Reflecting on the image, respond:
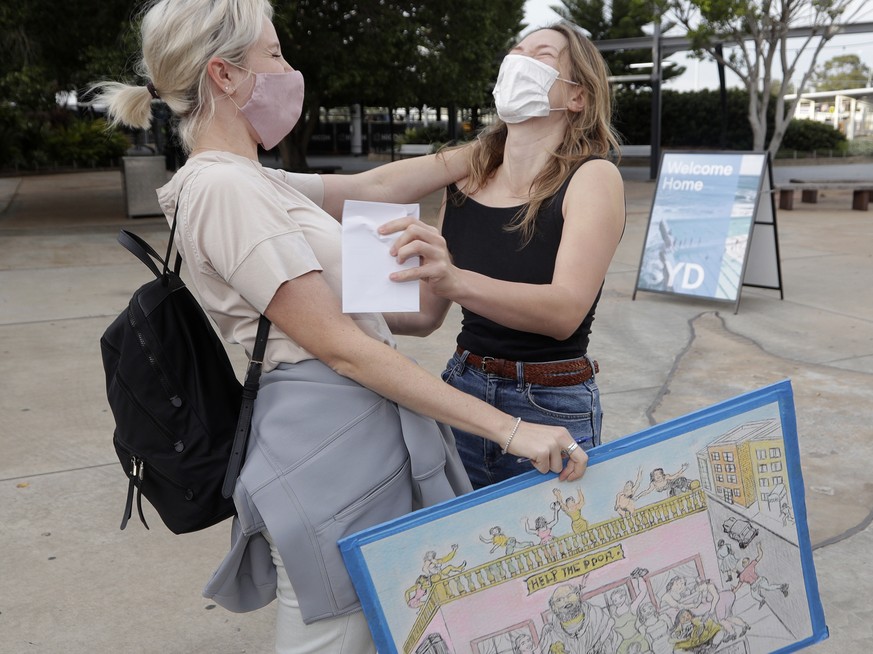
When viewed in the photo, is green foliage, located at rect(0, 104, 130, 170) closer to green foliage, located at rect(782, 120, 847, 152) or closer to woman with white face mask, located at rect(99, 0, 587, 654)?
green foliage, located at rect(782, 120, 847, 152)

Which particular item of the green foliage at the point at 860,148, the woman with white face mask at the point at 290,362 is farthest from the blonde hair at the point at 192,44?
the green foliage at the point at 860,148

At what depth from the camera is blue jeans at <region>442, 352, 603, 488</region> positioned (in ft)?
6.84

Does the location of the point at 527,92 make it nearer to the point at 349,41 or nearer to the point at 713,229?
the point at 713,229

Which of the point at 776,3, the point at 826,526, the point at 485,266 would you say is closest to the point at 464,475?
the point at 485,266

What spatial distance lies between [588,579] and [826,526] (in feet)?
7.74

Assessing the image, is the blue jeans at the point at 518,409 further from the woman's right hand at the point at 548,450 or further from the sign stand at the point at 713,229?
the sign stand at the point at 713,229

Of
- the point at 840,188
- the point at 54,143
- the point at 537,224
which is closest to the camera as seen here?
the point at 537,224

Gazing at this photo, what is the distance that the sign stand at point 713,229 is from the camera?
752cm

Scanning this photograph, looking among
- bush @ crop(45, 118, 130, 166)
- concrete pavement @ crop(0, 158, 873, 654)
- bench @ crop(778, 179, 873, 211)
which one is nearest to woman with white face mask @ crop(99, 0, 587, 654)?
concrete pavement @ crop(0, 158, 873, 654)

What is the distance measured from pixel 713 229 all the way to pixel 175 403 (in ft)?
22.0

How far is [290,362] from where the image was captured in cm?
165

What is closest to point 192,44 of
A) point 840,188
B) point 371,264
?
point 371,264

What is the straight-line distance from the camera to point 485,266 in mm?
2092

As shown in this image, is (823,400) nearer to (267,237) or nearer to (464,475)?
(464,475)
